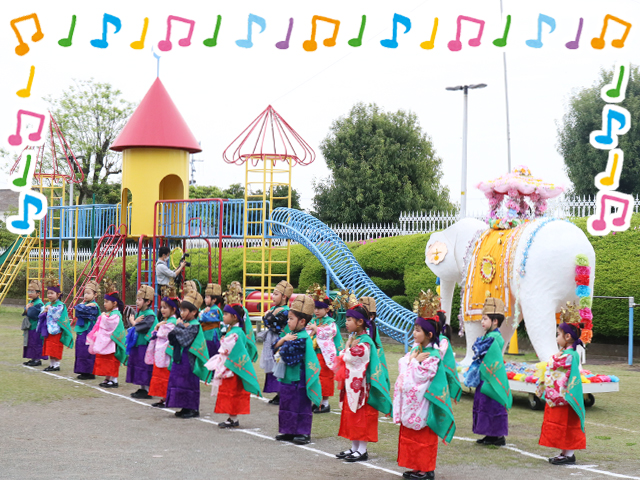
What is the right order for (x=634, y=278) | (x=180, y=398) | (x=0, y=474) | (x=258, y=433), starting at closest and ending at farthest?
(x=0, y=474)
(x=258, y=433)
(x=180, y=398)
(x=634, y=278)

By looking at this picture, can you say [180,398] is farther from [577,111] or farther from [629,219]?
[577,111]

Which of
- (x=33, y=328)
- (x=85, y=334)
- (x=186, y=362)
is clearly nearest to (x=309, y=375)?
(x=186, y=362)

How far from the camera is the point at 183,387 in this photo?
839 cm

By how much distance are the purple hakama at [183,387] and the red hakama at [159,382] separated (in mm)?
617

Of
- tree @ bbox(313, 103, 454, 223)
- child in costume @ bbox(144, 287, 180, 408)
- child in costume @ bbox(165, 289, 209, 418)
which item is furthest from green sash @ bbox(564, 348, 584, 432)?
tree @ bbox(313, 103, 454, 223)

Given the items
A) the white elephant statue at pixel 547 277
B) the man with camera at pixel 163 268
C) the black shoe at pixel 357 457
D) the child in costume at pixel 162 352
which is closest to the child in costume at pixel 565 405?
the black shoe at pixel 357 457

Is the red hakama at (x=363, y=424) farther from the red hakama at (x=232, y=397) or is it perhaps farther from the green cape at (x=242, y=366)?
the red hakama at (x=232, y=397)

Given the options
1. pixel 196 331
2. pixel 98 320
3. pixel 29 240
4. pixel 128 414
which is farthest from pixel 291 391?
pixel 29 240

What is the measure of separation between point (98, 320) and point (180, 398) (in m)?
2.82

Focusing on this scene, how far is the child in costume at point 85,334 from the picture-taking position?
11.2 meters

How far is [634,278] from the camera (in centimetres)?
1371

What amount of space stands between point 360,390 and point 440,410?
31.3 inches

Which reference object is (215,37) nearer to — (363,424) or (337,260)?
(363,424)

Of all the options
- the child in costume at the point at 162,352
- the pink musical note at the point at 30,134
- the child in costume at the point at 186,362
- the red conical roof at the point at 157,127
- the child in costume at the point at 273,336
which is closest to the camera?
the child in costume at the point at 186,362
